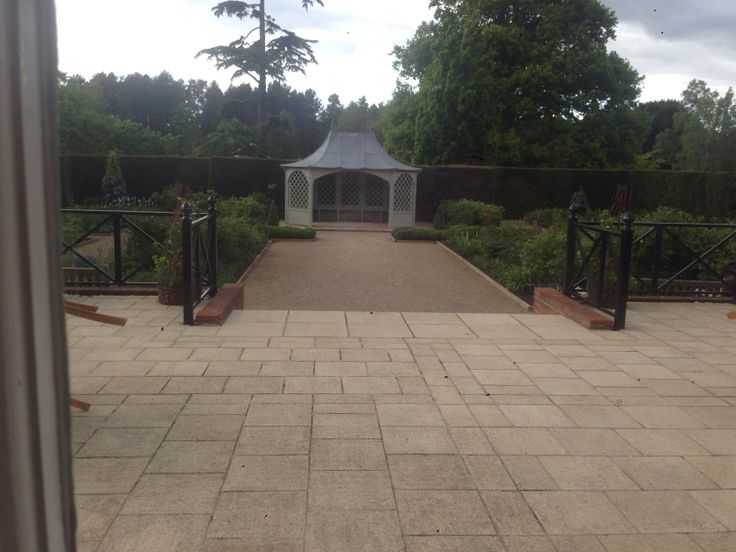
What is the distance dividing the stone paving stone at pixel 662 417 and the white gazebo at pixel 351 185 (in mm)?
16880

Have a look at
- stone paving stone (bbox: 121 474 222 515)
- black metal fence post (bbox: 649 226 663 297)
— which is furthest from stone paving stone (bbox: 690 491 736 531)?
black metal fence post (bbox: 649 226 663 297)

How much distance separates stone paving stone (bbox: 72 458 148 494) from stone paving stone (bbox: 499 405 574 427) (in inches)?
75.8

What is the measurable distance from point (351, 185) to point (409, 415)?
1917cm

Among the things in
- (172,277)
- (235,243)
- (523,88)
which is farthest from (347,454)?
(523,88)

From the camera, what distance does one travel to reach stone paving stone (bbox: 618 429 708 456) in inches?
125

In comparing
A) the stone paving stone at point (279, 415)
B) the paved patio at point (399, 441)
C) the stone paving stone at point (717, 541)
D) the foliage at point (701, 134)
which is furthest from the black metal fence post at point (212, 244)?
the foliage at point (701, 134)

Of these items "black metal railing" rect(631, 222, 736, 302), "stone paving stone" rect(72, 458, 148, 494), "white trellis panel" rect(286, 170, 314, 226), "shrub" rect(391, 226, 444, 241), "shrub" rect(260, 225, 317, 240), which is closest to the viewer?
"stone paving stone" rect(72, 458, 148, 494)

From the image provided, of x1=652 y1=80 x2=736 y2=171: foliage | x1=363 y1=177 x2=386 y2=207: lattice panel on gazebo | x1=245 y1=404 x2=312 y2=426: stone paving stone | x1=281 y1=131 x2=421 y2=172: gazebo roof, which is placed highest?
x1=652 y1=80 x2=736 y2=171: foliage

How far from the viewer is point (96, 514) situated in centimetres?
244

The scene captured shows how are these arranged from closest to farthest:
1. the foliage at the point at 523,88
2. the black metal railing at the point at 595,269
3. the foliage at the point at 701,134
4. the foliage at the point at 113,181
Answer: the black metal railing at the point at 595,269 < the foliage at the point at 113,181 < the foliage at the point at 523,88 < the foliage at the point at 701,134

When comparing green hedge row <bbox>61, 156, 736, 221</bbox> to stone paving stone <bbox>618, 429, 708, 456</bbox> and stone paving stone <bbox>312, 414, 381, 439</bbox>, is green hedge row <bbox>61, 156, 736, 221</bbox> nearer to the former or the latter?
stone paving stone <bbox>312, 414, 381, 439</bbox>

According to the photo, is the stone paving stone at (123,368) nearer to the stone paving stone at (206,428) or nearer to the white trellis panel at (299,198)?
the stone paving stone at (206,428)

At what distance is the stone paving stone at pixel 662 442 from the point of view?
10.4 feet

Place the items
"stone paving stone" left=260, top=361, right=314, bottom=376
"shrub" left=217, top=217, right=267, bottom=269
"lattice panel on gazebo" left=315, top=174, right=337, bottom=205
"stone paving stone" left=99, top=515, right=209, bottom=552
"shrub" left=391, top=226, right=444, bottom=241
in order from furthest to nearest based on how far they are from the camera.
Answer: "lattice panel on gazebo" left=315, top=174, right=337, bottom=205 < "shrub" left=391, top=226, right=444, bottom=241 < "shrub" left=217, top=217, right=267, bottom=269 < "stone paving stone" left=260, top=361, right=314, bottom=376 < "stone paving stone" left=99, top=515, right=209, bottom=552
